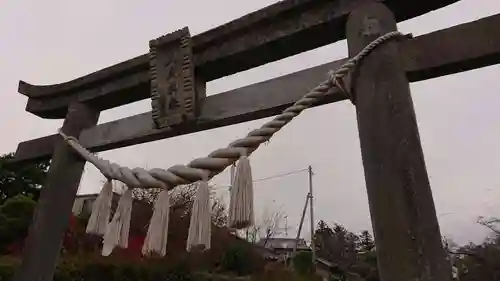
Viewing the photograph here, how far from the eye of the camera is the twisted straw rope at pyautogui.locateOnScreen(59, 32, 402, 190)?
119cm

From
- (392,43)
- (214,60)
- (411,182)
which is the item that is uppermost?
(214,60)

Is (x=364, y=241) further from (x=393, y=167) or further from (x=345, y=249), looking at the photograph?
(x=393, y=167)

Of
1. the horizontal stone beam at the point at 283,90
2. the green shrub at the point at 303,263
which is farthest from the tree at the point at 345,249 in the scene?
the horizontal stone beam at the point at 283,90

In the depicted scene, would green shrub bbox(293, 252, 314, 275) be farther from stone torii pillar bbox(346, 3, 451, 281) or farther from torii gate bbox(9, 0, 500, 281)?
stone torii pillar bbox(346, 3, 451, 281)

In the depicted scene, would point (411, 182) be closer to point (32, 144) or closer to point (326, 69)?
point (326, 69)

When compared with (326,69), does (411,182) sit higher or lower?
lower

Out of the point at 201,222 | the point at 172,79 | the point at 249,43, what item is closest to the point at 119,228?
the point at 201,222

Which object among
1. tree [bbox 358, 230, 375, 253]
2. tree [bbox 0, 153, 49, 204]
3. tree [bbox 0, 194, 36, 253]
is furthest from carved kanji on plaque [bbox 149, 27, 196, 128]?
tree [bbox 358, 230, 375, 253]

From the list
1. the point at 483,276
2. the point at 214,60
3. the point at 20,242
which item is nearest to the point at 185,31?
the point at 214,60

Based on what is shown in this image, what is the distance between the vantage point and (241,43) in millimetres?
1626

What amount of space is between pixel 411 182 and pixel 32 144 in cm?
192

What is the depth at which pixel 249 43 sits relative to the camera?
1599mm

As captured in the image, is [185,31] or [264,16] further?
[185,31]

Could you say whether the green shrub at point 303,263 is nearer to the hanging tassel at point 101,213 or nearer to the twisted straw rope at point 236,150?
the hanging tassel at point 101,213
